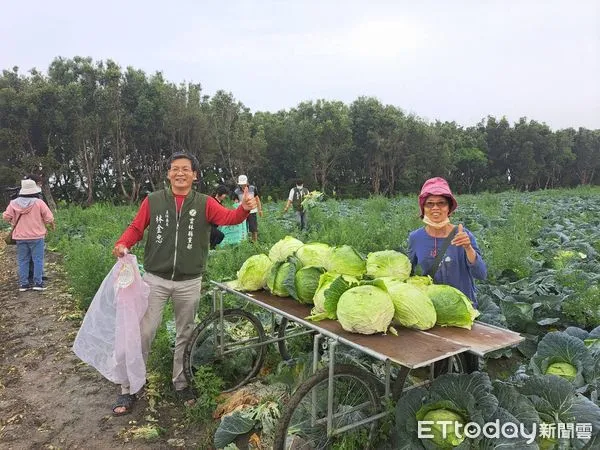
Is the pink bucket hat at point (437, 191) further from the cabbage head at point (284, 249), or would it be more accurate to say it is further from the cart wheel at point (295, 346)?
the cart wheel at point (295, 346)

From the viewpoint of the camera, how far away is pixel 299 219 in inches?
444

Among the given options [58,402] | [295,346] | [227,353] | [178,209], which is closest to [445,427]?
[227,353]

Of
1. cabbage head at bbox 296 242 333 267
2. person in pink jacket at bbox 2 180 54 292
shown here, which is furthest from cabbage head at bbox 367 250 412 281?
person in pink jacket at bbox 2 180 54 292

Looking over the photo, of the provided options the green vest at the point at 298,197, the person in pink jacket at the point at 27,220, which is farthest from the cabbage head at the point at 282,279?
the green vest at the point at 298,197

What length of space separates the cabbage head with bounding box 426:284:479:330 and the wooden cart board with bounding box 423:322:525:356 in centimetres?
4

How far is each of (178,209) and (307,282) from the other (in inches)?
52.2

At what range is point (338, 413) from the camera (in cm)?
261

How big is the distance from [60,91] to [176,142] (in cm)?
710

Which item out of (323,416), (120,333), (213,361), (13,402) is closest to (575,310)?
(323,416)

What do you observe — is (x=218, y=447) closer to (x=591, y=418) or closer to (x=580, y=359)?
(x=591, y=418)

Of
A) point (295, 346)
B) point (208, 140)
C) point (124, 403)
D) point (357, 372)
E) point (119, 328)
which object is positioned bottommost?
point (124, 403)

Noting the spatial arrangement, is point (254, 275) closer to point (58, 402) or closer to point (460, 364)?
point (460, 364)

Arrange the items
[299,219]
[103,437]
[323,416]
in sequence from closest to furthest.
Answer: [323,416] → [103,437] → [299,219]

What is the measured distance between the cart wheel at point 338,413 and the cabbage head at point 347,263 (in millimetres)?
674
